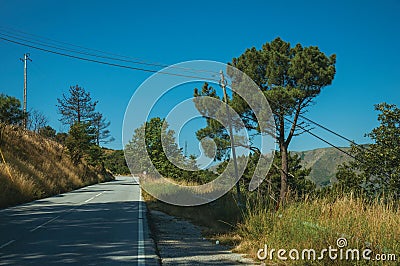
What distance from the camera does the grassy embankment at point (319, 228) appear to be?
18.8 feet

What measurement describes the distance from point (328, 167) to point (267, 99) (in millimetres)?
146017

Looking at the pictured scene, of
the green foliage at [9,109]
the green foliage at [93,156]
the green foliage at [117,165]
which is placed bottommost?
the green foliage at [117,165]

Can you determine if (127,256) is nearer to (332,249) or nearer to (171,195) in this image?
(332,249)

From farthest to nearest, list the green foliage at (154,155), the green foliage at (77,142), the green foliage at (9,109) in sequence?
the green foliage at (77,142) < the green foliage at (154,155) < the green foliage at (9,109)

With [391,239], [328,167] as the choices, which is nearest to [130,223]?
[391,239]

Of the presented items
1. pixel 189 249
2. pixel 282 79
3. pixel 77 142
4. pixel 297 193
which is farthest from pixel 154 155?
pixel 189 249

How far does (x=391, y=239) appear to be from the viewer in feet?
18.4

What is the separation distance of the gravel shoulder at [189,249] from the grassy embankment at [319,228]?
0.38 m

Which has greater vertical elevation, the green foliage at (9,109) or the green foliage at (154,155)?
the green foliage at (9,109)

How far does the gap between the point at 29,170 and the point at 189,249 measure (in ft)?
61.9

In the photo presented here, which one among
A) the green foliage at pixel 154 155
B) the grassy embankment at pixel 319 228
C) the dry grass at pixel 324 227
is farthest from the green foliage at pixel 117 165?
the dry grass at pixel 324 227

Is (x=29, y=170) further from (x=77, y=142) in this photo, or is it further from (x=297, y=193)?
(x=297, y=193)

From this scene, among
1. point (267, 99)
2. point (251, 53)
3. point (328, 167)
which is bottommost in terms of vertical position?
point (328, 167)

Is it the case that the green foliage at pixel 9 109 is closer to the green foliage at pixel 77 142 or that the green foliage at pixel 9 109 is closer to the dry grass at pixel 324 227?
the green foliage at pixel 77 142
